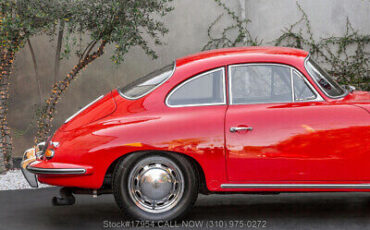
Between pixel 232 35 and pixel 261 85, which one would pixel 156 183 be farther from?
pixel 232 35

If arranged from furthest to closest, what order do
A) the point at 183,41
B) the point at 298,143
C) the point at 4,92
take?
the point at 183,41
the point at 4,92
the point at 298,143

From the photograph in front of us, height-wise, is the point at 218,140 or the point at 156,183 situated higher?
the point at 218,140

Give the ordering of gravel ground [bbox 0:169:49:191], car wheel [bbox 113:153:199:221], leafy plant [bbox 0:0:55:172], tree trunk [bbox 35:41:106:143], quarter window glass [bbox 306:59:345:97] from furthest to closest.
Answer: tree trunk [bbox 35:41:106:143] → gravel ground [bbox 0:169:49:191] → leafy plant [bbox 0:0:55:172] → quarter window glass [bbox 306:59:345:97] → car wheel [bbox 113:153:199:221]

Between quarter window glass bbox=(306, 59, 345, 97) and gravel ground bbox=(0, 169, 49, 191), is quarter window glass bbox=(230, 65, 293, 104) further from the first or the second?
gravel ground bbox=(0, 169, 49, 191)

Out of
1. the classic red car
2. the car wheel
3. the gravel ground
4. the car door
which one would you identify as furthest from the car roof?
the gravel ground

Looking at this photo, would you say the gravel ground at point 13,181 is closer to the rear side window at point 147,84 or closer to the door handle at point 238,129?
the rear side window at point 147,84

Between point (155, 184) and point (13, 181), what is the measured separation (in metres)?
3.69

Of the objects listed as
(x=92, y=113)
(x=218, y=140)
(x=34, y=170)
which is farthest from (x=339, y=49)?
(x=34, y=170)

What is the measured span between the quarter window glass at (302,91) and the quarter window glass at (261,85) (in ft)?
0.17

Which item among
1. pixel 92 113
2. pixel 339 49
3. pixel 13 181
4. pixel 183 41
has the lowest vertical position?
pixel 13 181

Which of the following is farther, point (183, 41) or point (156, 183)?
point (183, 41)

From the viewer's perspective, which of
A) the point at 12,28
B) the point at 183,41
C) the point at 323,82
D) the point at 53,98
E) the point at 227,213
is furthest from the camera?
the point at 183,41

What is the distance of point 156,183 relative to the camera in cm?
571

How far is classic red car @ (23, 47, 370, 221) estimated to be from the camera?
5.60 meters
